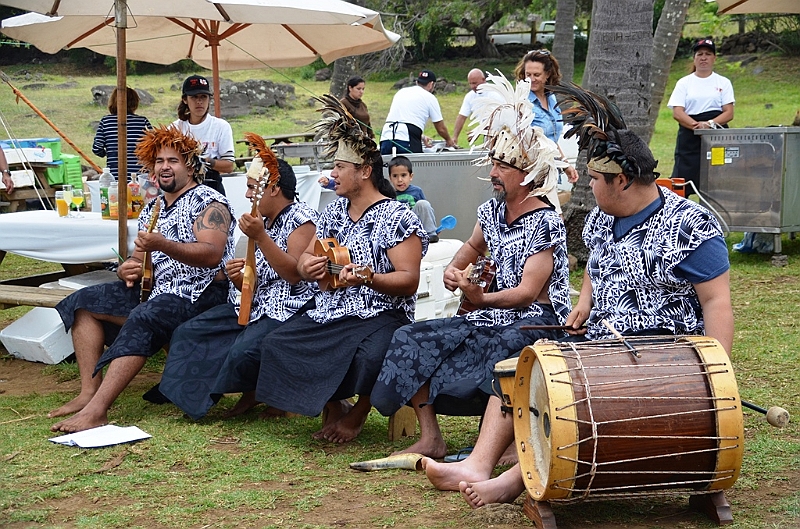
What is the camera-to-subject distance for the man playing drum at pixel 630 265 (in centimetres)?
Result: 366

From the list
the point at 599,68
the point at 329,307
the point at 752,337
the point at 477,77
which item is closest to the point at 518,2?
the point at 477,77

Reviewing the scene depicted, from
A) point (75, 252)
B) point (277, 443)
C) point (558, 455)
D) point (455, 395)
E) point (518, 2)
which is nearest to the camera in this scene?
point (558, 455)

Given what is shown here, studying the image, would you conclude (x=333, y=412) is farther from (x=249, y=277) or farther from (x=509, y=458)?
(x=509, y=458)

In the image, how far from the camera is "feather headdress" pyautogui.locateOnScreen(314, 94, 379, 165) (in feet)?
15.8

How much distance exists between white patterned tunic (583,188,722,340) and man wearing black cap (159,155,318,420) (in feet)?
5.78

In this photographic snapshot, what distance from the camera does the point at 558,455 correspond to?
3.30 m

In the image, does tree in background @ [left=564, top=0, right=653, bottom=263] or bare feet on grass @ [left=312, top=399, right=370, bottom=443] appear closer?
bare feet on grass @ [left=312, top=399, right=370, bottom=443]

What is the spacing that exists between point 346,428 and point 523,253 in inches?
52.8

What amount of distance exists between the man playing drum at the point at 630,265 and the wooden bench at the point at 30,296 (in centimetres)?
310

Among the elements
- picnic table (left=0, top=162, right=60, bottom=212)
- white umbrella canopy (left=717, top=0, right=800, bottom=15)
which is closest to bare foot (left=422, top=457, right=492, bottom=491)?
white umbrella canopy (left=717, top=0, right=800, bottom=15)

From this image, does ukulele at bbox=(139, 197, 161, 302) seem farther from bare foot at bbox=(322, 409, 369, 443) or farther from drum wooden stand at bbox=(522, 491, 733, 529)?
drum wooden stand at bbox=(522, 491, 733, 529)

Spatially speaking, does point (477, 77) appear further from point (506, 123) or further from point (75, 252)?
point (506, 123)

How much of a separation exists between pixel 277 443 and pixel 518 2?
25.7 metres

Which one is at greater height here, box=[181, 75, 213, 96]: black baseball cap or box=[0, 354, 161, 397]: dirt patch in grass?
box=[181, 75, 213, 96]: black baseball cap
